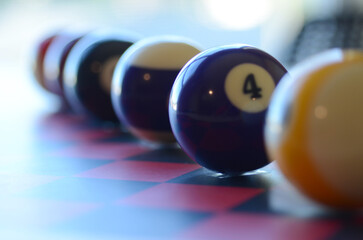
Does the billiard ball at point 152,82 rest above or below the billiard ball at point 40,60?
below

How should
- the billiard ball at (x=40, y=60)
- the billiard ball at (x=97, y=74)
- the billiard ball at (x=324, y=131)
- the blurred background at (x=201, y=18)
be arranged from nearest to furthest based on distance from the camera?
the billiard ball at (x=324, y=131) → the billiard ball at (x=97, y=74) → the billiard ball at (x=40, y=60) → the blurred background at (x=201, y=18)

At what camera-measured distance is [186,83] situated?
1.82m

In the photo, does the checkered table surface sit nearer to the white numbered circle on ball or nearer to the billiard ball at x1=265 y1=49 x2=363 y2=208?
the billiard ball at x1=265 y1=49 x2=363 y2=208

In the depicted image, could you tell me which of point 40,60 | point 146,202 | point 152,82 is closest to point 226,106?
point 146,202

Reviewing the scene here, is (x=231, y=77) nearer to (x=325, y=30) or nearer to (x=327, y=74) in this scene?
(x=327, y=74)

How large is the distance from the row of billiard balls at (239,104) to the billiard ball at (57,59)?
513mm

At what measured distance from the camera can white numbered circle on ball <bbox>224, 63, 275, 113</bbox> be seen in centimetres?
177

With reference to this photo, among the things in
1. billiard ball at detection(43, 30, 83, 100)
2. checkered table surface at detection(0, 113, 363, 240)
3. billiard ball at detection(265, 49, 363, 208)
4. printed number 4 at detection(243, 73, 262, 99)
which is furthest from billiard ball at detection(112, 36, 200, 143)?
billiard ball at detection(43, 30, 83, 100)

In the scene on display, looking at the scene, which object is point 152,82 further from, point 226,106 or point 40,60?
point 40,60

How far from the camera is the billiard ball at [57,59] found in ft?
11.0

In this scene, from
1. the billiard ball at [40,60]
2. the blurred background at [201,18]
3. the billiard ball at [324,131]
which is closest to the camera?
the billiard ball at [324,131]

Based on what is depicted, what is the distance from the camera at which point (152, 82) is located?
2.27 meters

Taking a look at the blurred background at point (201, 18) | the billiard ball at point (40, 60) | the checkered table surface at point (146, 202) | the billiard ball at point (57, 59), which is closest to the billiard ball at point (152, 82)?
the checkered table surface at point (146, 202)

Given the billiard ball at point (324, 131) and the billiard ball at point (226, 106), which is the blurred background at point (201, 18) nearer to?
the billiard ball at point (226, 106)
